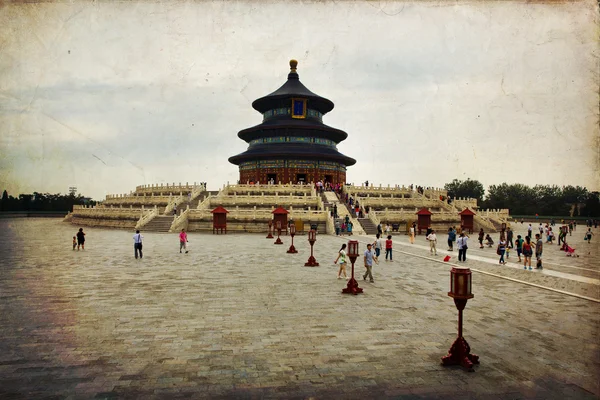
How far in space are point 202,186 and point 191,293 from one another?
3462cm

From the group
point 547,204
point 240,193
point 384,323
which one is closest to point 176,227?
point 240,193

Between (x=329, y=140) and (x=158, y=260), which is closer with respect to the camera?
(x=158, y=260)

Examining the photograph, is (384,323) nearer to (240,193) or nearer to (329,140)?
(240,193)

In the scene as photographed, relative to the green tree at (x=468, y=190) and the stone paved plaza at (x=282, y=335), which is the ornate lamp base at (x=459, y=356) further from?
the green tree at (x=468, y=190)

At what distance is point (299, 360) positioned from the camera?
634cm

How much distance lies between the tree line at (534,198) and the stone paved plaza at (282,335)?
60.9 m

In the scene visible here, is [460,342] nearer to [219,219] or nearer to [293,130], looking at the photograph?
[219,219]

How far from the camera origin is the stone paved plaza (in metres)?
5.51

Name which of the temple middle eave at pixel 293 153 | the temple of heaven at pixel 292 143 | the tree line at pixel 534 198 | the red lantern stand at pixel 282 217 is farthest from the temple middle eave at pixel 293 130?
the tree line at pixel 534 198

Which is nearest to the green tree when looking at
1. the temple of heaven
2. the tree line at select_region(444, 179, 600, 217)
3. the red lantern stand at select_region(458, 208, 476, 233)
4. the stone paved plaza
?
the tree line at select_region(444, 179, 600, 217)

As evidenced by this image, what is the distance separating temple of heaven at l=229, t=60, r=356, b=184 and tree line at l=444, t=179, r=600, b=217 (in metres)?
39.0

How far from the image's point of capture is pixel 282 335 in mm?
7516

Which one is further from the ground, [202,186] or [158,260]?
[202,186]

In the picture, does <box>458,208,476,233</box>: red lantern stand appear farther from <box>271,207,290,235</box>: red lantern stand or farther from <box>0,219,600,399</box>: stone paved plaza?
<box>0,219,600,399</box>: stone paved plaza
